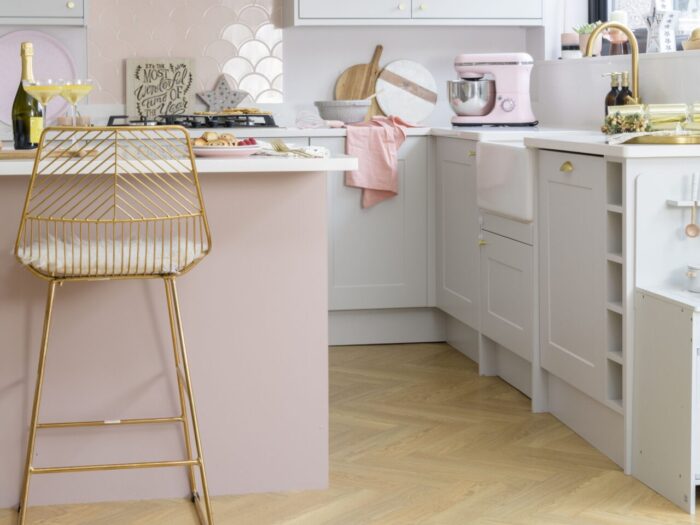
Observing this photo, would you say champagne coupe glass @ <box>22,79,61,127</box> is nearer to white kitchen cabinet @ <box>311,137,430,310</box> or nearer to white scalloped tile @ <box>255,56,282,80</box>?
white kitchen cabinet @ <box>311,137,430,310</box>

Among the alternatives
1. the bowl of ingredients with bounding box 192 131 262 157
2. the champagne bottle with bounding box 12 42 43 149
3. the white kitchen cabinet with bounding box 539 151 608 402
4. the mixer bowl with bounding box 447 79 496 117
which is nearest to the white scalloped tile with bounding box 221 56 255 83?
the mixer bowl with bounding box 447 79 496 117

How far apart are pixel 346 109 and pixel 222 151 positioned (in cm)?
227

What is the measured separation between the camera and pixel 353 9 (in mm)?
4941

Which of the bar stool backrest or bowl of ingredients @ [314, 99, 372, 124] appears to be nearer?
the bar stool backrest

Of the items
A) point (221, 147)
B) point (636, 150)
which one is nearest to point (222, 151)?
point (221, 147)

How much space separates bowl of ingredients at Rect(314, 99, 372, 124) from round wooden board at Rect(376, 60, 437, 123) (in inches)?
13.3

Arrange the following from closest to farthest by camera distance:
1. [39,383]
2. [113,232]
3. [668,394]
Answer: [113,232], [39,383], [668,394]

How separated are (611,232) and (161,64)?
9.10 ft

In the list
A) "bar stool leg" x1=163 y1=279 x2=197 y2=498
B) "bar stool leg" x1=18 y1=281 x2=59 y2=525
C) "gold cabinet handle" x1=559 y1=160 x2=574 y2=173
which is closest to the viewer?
"bar stool leg" x1=18 y1=281 x2=59 y2=525

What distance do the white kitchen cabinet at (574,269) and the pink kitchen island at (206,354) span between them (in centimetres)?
78

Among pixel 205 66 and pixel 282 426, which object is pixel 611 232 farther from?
pixel 205 66

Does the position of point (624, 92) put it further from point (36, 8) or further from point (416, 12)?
point (36, 8)

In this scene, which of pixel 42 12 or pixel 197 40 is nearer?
pixel 42 12

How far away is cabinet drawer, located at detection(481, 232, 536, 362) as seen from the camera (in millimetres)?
3711
